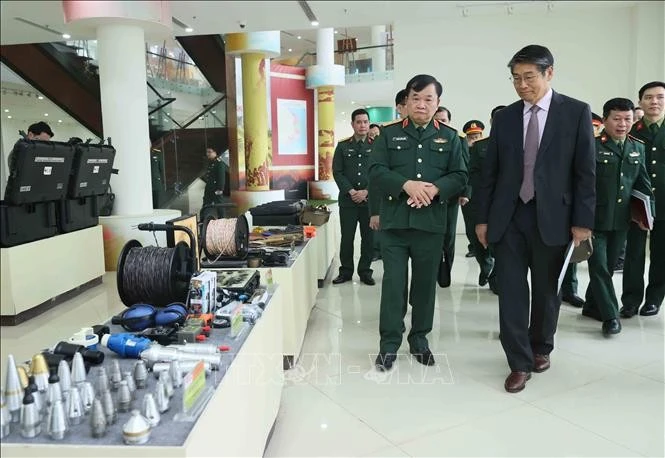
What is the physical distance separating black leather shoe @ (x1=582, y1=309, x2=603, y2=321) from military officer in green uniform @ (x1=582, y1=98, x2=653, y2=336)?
0.34 m

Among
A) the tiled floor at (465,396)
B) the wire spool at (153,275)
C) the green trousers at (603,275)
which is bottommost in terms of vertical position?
the tiled floor at (465,396)

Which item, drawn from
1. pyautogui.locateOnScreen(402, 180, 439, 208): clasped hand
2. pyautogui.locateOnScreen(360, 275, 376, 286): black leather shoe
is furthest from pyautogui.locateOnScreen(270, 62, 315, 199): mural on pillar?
pyautogui.locateOnScreen(402, 180, 439, 208): clasped hand

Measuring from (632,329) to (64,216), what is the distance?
4123 millimetres

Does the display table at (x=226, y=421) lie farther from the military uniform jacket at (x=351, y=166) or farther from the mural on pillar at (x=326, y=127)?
the mural on pillar at (x=326, y=127)

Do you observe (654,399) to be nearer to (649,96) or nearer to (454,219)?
(649,96)

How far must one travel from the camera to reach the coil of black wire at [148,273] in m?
1.75

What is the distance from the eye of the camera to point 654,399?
7.92 feet

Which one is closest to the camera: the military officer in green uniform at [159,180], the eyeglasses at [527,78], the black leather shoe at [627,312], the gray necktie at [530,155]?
the eyeglasses at [527,78]

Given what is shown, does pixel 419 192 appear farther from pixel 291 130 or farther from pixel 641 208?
pixel 291 130

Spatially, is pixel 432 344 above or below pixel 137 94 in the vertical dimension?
below

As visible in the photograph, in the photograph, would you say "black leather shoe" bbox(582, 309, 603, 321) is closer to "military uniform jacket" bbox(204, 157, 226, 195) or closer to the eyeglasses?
the eyeglasses

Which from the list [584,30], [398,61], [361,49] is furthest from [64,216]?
[361,49]

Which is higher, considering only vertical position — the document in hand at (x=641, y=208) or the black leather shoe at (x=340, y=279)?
the document in hand at (x=641, y=208)

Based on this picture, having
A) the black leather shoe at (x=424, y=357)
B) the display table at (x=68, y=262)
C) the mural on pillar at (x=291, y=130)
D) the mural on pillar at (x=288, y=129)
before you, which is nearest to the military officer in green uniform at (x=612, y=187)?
the black leather shoe at (x=424, y=357)
